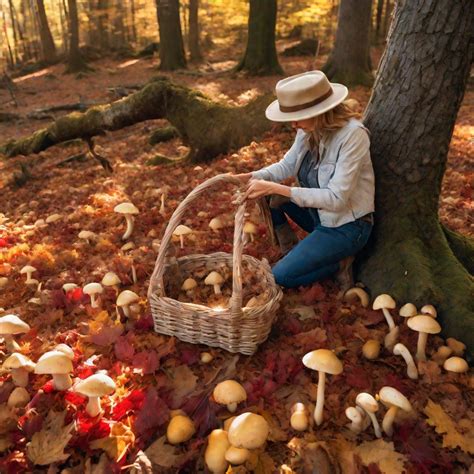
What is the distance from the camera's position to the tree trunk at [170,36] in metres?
20.6

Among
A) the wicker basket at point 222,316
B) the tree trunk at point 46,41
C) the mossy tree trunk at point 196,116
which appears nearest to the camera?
the wicker basket at point 222,316

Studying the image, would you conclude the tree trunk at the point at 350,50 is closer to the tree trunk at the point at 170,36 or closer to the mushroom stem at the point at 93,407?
the tree trunk at the point at 170,36

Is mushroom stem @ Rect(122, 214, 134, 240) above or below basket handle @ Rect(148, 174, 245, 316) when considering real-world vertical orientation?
below

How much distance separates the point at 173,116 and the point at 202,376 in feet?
21.2

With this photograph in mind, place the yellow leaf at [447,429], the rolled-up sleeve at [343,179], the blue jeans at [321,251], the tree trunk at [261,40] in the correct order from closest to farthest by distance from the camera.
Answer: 1. the yellow leaf at [447,429]
2. the rolled-up sleeve at [343,179]
3. the blue jeans at [321,251]
4. the tree trunk at [261,40]

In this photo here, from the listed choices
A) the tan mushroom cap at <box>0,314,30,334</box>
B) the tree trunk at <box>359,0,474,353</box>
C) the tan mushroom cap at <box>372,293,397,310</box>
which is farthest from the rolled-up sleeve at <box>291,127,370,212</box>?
the tan mushroom cap at <box>0,314,30,334</box>

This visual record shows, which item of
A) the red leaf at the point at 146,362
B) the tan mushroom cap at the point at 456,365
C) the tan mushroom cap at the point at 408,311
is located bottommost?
the red leaf at the point at 146,362

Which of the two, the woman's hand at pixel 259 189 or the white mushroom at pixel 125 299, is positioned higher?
the woman's hand at pixel 259 189

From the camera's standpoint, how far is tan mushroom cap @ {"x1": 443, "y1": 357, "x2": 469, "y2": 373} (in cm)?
340

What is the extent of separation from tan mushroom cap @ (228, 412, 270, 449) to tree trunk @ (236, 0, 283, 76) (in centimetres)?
1659

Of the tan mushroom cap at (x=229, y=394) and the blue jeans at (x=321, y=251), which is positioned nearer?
the tan mushroom cap at (x=229, y=394)

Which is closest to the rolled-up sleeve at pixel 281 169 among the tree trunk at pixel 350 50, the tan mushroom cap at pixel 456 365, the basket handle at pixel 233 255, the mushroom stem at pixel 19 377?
the basket handle at pixel 233 255

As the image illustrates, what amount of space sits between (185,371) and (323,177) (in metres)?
2.28

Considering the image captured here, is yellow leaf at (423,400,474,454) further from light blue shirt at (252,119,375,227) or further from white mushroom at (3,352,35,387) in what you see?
white mushroom at (3,352,35,387)
